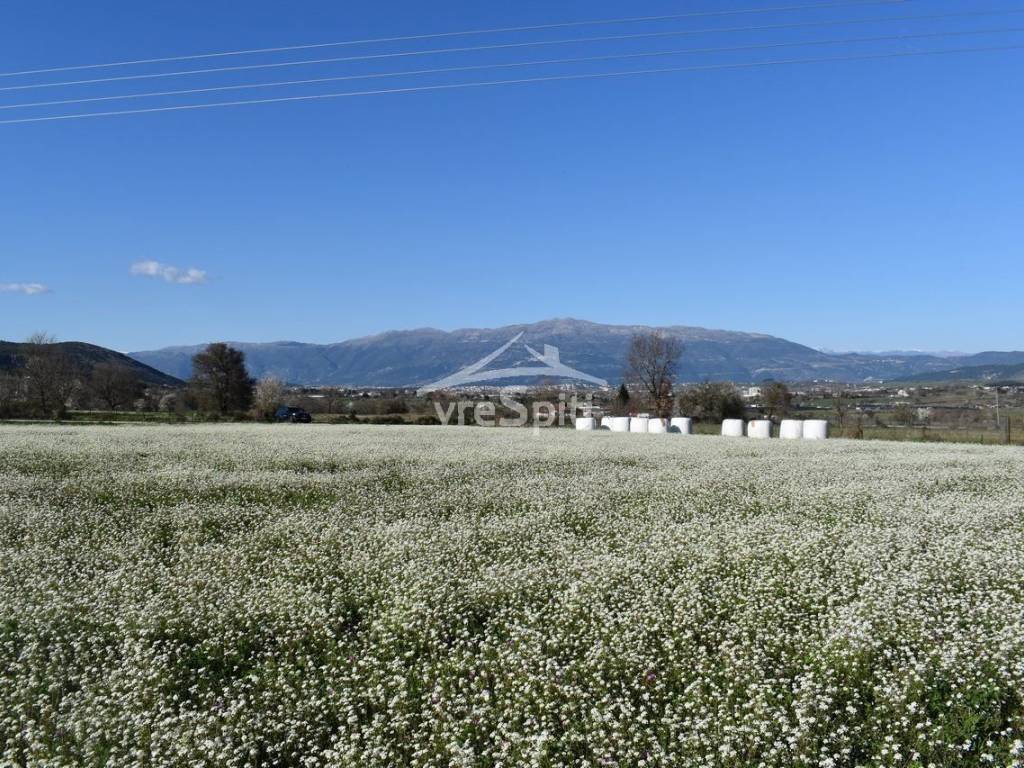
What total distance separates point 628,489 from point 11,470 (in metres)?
17.7

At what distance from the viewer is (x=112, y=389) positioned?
7538 centimetres

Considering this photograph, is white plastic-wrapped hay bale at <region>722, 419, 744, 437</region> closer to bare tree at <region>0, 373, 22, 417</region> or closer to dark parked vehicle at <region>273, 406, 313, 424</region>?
dark parked vehicle at <region>273, 406, 313, 424</region>

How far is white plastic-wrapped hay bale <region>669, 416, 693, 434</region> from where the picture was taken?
46531 mm

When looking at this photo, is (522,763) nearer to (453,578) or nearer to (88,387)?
(453,578)

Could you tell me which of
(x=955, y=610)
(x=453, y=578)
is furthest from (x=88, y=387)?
(x=955, y=610)

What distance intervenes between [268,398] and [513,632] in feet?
224

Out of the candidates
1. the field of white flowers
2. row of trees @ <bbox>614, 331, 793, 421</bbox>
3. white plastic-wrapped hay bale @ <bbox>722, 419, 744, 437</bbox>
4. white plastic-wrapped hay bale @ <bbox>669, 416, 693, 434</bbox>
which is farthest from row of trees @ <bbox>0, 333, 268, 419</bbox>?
the field of white flowers

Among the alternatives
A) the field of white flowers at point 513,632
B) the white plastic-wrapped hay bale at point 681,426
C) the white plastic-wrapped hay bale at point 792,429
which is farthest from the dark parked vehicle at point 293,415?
the field of white flowers at point 513,632

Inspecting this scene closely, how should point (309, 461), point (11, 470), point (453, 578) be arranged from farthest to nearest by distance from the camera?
point (309, 461) < point (11, 470) < point (453, 578)

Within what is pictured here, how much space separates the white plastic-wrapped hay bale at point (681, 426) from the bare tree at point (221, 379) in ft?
146

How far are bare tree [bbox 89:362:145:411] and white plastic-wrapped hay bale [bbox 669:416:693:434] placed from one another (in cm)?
5799

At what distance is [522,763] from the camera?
5.00 metres

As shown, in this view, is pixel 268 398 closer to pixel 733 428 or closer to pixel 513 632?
pixel 733 428

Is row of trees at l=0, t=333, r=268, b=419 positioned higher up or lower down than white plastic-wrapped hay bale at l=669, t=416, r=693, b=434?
higher up
